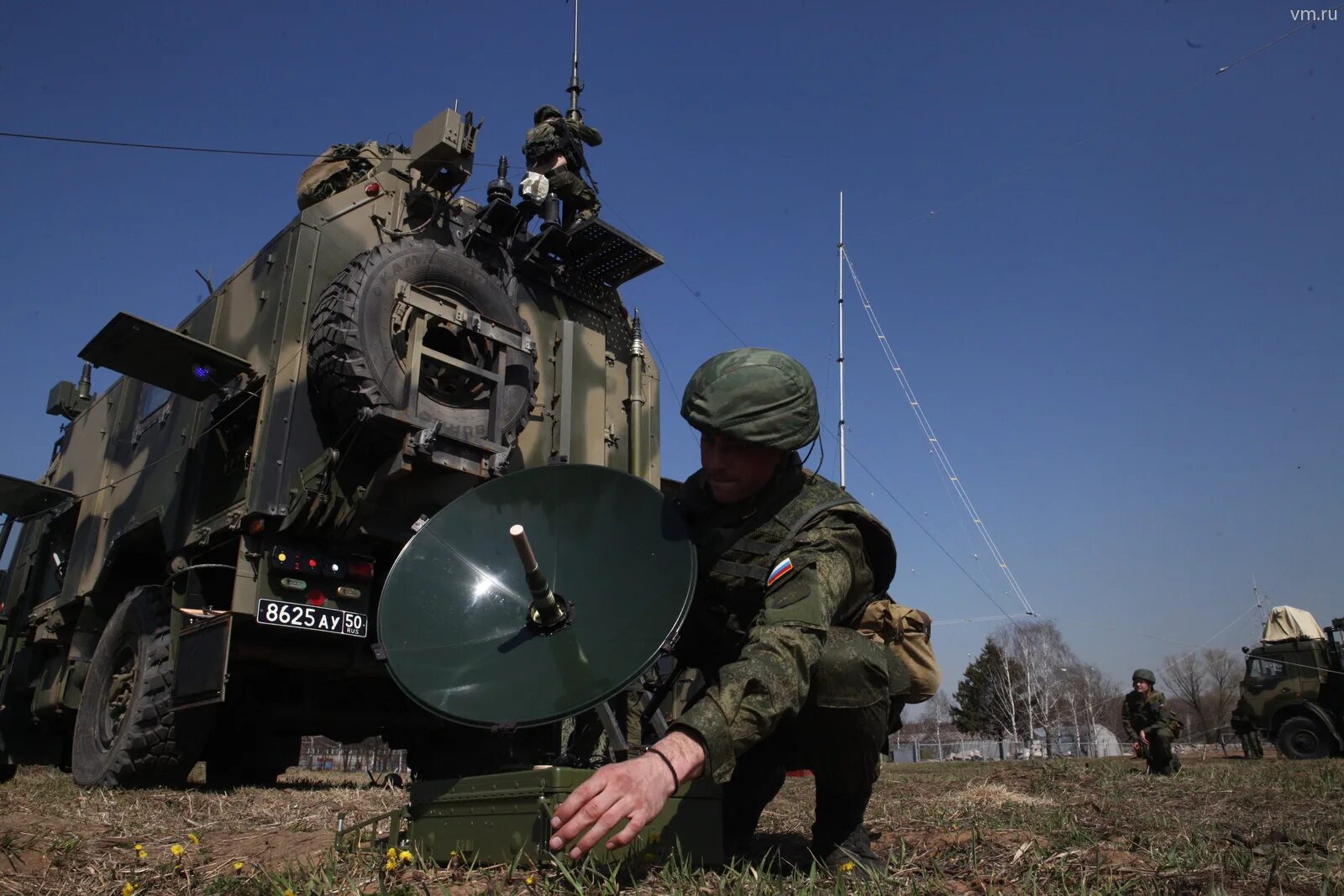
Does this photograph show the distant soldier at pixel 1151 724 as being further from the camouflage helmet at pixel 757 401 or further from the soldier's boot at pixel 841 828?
the camouflage helmet at pixel 757 401

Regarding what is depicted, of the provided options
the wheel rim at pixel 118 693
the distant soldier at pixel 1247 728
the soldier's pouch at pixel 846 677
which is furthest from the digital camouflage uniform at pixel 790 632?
the distant soldier at pixel 1247 728

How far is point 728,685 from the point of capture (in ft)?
6.84

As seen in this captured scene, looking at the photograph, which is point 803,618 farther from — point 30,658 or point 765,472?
point 30,658

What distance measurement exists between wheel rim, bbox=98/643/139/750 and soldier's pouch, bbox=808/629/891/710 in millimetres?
5258

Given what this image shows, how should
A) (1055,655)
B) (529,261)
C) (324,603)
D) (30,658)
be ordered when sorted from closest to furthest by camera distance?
(324,603) → (529,261) → (30,658) → (1055,655)

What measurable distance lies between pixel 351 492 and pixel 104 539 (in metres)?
3.56

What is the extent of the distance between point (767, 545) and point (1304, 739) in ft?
57.4

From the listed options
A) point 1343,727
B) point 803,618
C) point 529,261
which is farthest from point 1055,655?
point 803,618

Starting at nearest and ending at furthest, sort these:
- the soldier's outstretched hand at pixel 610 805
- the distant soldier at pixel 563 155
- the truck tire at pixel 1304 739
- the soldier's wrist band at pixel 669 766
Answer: the soldier's outstretched hand at pixel 610 805 → the soldier's wrist band at pixel 669 766 → the distant soldier at pixel 563 155 → the truck tire at pixel 1304 739

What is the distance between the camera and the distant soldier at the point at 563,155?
8727mm

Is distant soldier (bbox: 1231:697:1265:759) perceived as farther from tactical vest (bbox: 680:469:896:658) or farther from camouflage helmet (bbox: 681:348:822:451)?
camouflage helmet (bbox: 681:348:822:451)

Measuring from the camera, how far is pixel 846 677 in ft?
8.17

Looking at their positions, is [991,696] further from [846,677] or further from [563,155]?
[846,677]

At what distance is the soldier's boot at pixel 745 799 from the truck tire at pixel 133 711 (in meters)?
4.12
